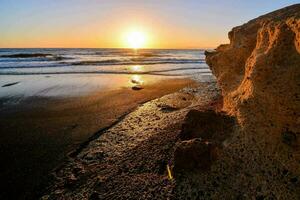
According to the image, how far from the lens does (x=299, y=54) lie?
9.02 feet

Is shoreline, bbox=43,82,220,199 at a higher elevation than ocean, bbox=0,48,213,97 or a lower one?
lower

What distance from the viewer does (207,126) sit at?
331 cm

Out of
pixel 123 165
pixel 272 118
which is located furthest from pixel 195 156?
pixel 123 165

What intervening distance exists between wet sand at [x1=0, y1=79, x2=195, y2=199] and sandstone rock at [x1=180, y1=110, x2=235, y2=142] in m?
1.94

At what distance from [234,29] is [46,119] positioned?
4.49 meters

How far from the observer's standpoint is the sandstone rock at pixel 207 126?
3.14 metres

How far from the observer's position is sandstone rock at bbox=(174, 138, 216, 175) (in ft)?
8.90

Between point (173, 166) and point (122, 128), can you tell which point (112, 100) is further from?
point (173, 166)

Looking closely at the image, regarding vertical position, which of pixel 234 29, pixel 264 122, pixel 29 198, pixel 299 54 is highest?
pixel 234 29

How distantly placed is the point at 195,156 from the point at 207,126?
0.67 m

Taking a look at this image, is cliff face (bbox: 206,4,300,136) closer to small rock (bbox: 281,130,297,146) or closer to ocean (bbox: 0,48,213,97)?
small rock (bbox: 281,130,297,146)

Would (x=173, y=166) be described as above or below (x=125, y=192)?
above

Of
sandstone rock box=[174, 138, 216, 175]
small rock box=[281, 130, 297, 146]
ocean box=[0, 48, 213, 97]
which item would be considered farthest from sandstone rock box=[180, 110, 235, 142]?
ocean box=[0, 48, 213, 97]

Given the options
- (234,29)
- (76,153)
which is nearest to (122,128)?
(76,153)
